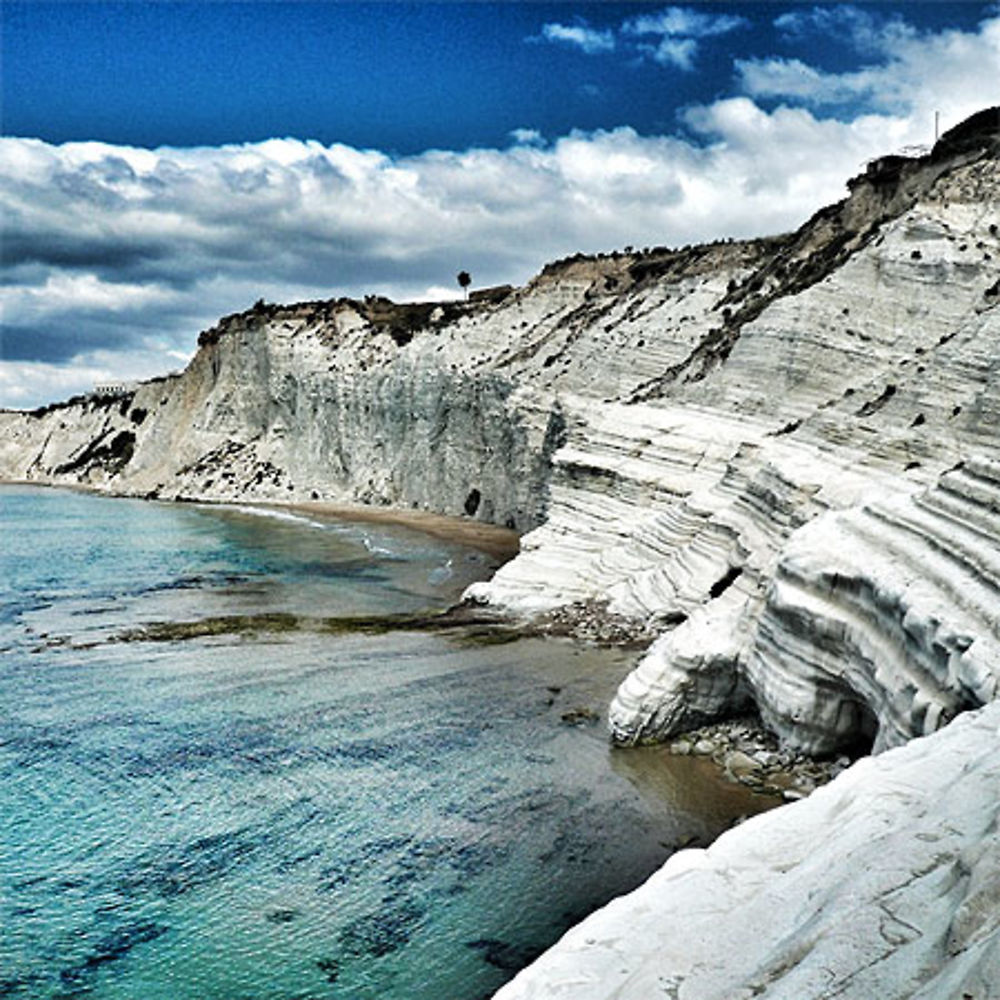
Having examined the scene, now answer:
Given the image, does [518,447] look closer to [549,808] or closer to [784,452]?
[784,452]

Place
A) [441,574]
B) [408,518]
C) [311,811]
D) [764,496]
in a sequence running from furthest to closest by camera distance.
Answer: [408,518] → [441,574] → [764,496] → [311,811]

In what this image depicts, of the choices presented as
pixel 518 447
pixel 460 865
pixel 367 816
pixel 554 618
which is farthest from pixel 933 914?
pixel 518 447

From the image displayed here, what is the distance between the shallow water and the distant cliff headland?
235 centimetres

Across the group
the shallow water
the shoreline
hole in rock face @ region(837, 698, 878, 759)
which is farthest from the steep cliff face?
the shallow water

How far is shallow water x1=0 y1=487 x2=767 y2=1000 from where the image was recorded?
9562 mm

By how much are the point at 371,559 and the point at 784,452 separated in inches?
800

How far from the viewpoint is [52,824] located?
12.4 meters

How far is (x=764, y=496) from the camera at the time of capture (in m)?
19.3

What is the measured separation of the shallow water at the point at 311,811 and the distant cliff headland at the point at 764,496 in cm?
235

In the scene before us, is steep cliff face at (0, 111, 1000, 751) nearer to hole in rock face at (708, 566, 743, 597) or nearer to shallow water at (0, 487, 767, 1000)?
hole in rock face at (708, 566, 743, 597)

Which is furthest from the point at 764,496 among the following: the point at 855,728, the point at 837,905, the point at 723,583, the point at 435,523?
the point at 435,523

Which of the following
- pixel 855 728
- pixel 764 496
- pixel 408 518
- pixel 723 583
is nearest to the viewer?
pixel 855 728

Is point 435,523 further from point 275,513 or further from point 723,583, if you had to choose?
point 723,583

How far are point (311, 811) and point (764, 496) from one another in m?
10.8
